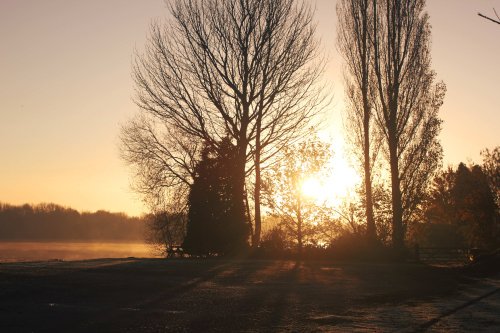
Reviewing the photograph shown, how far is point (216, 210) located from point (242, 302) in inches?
875

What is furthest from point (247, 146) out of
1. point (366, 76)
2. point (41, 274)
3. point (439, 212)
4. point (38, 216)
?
point (38, 216)

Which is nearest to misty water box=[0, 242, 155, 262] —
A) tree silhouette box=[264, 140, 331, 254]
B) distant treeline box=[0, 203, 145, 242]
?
tree silhouette box=[264, 140, 331, 254]

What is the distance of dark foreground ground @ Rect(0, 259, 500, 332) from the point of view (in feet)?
33.2

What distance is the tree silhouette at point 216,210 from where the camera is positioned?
114 ft

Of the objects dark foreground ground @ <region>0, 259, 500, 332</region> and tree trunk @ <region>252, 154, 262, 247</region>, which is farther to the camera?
tree trunk @ <region>252, 154, 262, 247</region>

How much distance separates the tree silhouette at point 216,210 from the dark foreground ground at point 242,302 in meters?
13.8

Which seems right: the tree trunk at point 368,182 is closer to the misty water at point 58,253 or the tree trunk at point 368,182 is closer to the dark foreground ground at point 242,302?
the dark foreground ground at point 242,302

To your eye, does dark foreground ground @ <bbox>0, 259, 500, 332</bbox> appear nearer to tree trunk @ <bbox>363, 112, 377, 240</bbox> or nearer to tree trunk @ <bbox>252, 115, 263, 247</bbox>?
tree trunk @ <bbox>252, 115, 263, 247</bbox>

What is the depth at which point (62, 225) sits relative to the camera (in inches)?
5738

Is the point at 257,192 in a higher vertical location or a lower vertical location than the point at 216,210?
higher

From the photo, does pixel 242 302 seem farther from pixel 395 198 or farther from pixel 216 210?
pixel 395 198

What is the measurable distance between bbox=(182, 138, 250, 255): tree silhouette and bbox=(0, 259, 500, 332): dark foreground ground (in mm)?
13756

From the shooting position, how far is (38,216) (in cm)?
14662

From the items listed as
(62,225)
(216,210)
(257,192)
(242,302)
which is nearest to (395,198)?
(257,192)
